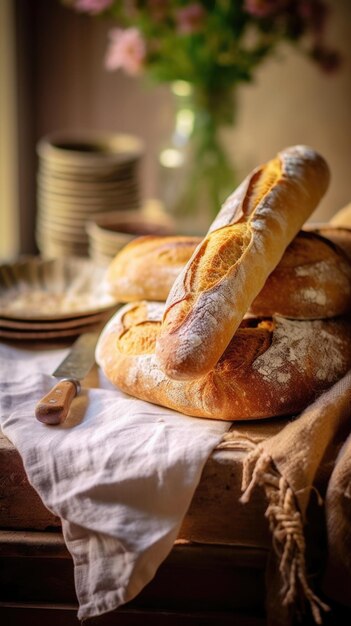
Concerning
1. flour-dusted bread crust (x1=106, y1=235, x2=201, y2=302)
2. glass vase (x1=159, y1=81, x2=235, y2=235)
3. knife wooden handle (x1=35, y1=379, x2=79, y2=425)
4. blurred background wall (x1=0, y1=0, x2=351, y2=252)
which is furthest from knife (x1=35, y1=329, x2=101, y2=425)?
blurred background wall (x1=0, y1=0, x2=351, y2=252)

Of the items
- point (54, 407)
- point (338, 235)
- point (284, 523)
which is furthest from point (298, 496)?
point (338, 235)

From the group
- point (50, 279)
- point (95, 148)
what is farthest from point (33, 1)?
point (50, 279)

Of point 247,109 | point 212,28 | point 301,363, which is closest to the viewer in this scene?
point 301,363

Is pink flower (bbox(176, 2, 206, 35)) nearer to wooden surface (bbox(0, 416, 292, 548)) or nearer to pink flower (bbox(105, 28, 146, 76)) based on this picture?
pink flower (bbox(105, 28, 146, 76))

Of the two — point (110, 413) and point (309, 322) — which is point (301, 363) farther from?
point (110, 413)

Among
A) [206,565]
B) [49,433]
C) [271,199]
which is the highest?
[271,199]

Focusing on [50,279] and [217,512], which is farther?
[50,279]

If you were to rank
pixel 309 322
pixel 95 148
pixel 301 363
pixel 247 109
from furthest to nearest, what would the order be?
pixel 247 109 → pixel 95 148 → pixel 309 322 → pixel 301 363
